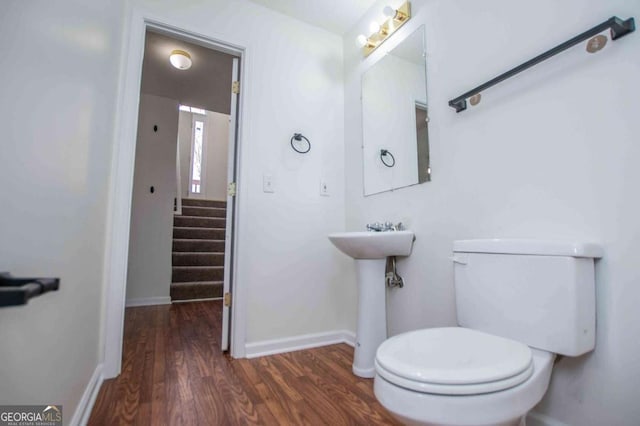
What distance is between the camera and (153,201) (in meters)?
3.43

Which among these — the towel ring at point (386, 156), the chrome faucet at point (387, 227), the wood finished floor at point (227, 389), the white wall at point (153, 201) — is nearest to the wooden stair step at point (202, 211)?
the white wall at point (153, 201)

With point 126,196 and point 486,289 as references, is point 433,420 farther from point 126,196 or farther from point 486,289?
point 126,196

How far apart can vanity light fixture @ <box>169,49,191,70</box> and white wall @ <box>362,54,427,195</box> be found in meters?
1.61

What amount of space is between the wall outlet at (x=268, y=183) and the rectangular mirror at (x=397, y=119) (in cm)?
63

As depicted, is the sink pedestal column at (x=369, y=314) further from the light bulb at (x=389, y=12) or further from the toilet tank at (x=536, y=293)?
the light bulb at (x=389, y=12)

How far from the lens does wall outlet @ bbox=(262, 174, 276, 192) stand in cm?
196

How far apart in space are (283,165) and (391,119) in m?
0.77

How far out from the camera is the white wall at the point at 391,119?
168cm

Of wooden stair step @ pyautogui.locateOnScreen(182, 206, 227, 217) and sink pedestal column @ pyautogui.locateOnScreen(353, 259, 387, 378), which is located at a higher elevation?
wooden stair step @ pyautogui.locateOnScreen(182, 206, 227, 217)

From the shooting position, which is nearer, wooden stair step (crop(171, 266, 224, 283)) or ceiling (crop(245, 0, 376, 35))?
ceiling (crop(245, 0, 376, 35))

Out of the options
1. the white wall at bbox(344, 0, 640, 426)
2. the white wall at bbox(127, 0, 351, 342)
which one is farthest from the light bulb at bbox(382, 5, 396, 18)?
the white wall at bbox(127, 0, 351, 342)

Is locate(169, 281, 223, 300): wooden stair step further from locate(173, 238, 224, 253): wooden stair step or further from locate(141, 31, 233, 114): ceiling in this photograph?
locate(141, 31, 233, 114): ceiling

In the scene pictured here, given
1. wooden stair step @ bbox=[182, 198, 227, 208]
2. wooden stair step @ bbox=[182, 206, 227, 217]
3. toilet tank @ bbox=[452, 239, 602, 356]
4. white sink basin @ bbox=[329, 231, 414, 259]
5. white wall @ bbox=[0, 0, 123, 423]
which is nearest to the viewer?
white wall @ bbox=[0, 0, 123, 423]

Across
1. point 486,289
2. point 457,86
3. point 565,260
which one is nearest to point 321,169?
point 457,86
